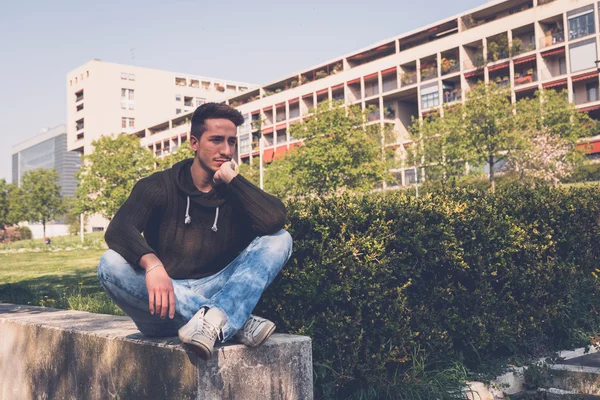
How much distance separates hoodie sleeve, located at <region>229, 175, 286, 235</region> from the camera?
10.6 feet

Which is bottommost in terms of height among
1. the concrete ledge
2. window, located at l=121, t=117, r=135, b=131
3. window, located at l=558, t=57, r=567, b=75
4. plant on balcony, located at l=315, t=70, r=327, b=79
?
the concrete ledge

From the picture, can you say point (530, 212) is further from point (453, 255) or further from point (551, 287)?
point (453, 255)

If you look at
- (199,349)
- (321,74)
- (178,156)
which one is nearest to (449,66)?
(321,74)

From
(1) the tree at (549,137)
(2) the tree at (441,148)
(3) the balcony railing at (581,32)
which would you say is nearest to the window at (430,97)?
(3) the balcony railing at (581,32)

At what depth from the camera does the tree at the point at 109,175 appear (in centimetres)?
4300

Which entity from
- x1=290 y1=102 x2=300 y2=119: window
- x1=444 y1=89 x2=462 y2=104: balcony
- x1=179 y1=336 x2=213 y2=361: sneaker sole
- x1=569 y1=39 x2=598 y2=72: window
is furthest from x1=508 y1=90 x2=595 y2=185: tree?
x1=290 y1=102 x2=300 y2=119: window

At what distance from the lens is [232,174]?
3279 mm

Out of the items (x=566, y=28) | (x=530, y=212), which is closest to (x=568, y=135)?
(x=566, y=28)

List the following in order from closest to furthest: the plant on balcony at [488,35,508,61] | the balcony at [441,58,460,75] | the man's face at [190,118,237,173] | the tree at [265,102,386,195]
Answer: the man's face at [190,118,237,173] → the tree at [265,102,386,195] → the plant on balcony at [488,35,508,61] → the balcony at [441,58,460,75]

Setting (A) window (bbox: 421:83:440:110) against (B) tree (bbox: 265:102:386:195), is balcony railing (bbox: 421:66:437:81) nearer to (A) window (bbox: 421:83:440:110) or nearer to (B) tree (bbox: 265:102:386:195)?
(A) window (bbox: 421:83:440:110)

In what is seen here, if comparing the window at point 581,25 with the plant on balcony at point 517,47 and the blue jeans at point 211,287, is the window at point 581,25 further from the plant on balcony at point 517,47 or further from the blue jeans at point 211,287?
the blue jeans at point 211,287

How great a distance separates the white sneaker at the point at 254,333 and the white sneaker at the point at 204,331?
6.0 inches

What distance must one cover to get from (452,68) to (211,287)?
58.7m

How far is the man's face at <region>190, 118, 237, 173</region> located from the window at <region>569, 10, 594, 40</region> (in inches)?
2063
